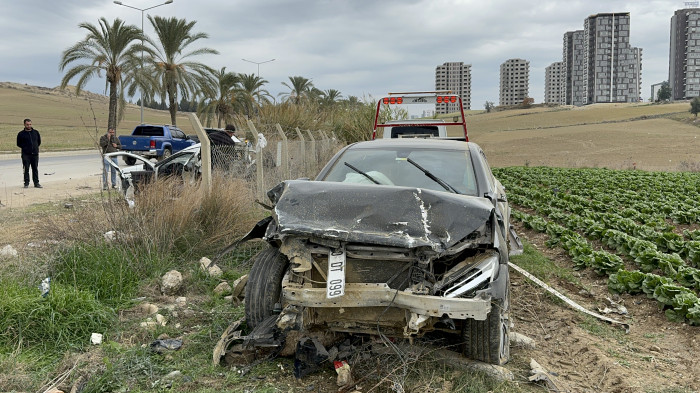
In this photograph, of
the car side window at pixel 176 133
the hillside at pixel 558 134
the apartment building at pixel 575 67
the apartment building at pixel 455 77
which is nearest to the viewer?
the car side window at pixel 176 133

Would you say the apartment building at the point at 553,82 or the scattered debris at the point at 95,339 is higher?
the apartment building at the point at 553,82

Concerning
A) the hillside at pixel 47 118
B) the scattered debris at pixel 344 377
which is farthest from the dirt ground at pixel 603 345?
the hillside at pixel 47 118

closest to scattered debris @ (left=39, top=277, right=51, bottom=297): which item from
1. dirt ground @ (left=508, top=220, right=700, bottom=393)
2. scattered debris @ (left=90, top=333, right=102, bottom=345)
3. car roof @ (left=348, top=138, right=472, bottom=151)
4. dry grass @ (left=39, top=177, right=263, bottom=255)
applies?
scattered debris @ (left=90, top=333, right=102, bottom=345)

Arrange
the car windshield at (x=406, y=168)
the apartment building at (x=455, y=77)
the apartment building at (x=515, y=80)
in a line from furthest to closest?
the apartment building at (x=515, y=80)
the apartment building at (x=455, y=77)
the car windshield at (x=406, y=168)

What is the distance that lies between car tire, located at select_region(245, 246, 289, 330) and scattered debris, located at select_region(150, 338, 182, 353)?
0.58m

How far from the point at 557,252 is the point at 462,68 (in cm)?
8045

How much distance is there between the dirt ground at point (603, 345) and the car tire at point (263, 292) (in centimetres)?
186

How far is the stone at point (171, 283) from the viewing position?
5.47m

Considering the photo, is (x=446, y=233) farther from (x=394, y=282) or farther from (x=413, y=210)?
(x=394, y=282)

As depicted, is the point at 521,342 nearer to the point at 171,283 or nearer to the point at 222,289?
the point at 222,289

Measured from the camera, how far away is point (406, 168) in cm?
508

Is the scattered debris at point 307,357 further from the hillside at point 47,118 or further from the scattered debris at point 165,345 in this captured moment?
the hillside at point 47,118

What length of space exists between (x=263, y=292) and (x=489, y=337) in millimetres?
1684

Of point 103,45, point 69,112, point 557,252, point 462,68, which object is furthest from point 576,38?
point 557,252
